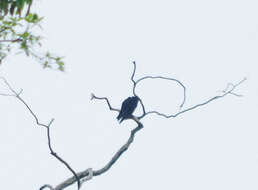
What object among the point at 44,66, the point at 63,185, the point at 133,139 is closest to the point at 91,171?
the point at 63,185

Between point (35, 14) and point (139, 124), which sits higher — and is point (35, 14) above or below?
above

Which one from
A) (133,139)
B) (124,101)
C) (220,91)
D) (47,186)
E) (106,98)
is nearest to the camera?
(47,186)

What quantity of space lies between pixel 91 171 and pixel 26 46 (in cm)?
144

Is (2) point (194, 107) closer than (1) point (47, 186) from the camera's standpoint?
No

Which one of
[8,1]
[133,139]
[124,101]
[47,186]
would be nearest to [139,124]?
[133,139]

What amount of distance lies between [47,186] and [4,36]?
1.54 metres

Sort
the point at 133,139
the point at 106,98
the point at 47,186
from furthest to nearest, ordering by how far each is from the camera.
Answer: the point at 106,98 < the point at 133,139 < the point at 47,186

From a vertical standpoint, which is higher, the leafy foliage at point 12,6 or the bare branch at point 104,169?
the leafy foliage at point 12,6

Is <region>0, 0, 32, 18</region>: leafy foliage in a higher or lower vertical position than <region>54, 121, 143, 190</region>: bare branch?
higher

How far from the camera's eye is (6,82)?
19.8ft

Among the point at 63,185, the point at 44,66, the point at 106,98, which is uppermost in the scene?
the point at 44,66

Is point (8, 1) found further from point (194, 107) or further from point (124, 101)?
point (124, 101)

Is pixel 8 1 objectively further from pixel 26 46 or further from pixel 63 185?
pixel 63 185

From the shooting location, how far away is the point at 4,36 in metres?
5.55
